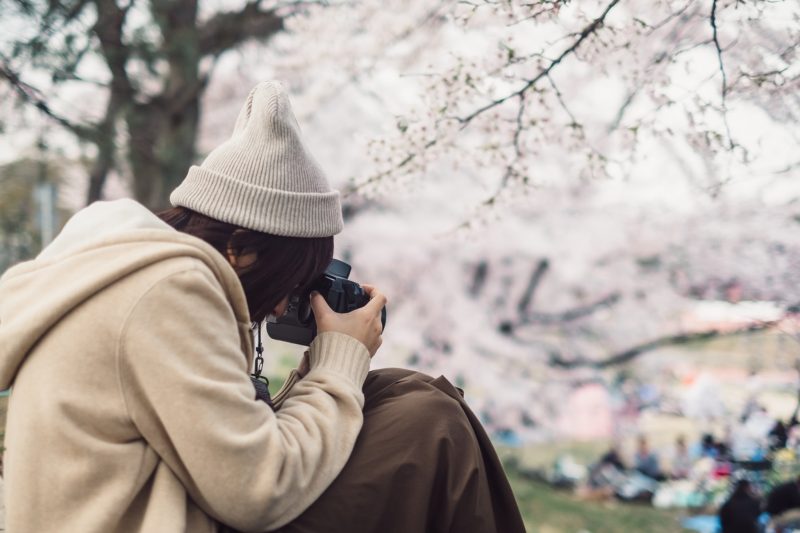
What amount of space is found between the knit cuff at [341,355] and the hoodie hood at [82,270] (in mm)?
145

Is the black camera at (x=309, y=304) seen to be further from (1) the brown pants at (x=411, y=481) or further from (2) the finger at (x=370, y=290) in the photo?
(1) the brown pants at (x=411, y=481)

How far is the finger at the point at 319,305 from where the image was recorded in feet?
3.55

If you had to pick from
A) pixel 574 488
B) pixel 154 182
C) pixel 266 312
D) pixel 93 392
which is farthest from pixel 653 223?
pixel 93 392

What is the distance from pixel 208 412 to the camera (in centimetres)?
81

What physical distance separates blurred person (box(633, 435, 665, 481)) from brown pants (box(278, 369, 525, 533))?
3.76 metres

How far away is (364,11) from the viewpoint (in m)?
4.52

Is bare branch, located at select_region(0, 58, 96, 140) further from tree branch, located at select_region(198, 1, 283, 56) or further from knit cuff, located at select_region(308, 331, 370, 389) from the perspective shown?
knit cuff, located at select_region(308, 331, 370, 389)

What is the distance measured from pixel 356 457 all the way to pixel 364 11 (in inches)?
157

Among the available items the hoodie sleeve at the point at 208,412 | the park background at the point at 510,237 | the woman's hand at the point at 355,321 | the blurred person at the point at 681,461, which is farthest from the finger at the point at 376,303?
the blurred person at the point at 681,461

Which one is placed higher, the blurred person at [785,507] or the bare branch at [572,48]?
the bare branch at [572,48]

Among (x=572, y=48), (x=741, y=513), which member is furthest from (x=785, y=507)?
(x=572, y=48)

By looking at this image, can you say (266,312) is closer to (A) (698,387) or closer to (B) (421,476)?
(B) (421,476)

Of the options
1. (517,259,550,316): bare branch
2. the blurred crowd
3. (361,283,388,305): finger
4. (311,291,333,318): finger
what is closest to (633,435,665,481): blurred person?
the blurred crowd

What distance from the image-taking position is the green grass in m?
3.89
